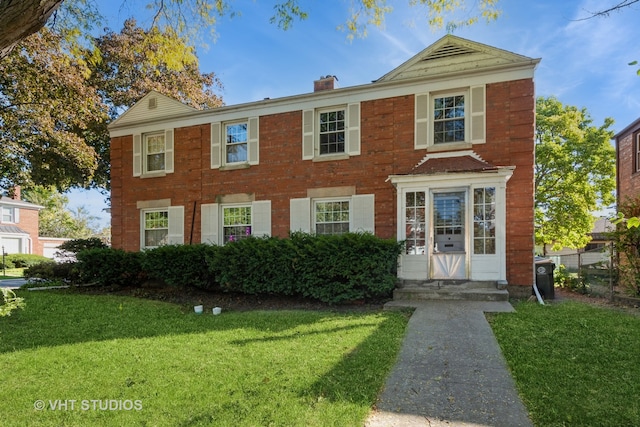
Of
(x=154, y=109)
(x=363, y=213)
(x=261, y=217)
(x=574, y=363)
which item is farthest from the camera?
(x=154, y=109)

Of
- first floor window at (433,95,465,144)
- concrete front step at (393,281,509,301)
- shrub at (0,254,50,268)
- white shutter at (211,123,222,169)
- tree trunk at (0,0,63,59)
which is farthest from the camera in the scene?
shrub at (0,254,50,268)

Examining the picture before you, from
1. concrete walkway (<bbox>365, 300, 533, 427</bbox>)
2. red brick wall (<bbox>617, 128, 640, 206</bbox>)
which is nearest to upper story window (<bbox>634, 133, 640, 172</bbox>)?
→ red brick wall (<bbox>617, 128, 640, 206</bbox>)

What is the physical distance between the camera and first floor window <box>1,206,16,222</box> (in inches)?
1187

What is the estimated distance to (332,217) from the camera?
10617 mm

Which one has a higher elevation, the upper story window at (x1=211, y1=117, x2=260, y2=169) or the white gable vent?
the white gable vent

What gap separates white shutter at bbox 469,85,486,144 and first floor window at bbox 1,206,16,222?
36.4 metres

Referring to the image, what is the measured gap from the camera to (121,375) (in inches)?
159

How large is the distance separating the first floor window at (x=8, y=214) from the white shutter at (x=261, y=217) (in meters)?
30.3

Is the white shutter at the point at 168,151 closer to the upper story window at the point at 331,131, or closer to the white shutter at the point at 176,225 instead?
the white shutter at the point at 176,225

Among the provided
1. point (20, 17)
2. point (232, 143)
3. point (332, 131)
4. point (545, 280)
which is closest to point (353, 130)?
point (332, 131)

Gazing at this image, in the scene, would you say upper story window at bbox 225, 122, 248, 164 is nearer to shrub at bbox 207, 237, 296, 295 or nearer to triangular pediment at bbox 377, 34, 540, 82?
shrub at bbox 207, 237, 296, 295

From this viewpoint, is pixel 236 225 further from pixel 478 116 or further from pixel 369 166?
pixel 478 116

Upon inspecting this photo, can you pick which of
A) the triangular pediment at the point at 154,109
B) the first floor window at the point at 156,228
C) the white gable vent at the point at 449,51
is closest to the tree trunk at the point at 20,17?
the white gable vent at the point at 449,51

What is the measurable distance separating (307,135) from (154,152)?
19.1 feet
